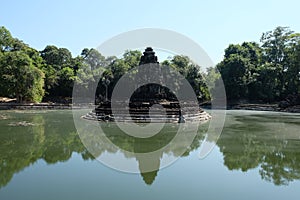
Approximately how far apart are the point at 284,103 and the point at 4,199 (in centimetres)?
3647

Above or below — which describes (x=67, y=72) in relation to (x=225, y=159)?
above

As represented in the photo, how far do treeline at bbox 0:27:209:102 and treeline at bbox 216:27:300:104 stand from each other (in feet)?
16.2

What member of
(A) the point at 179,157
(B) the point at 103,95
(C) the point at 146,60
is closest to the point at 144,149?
(A) the point at 179,157

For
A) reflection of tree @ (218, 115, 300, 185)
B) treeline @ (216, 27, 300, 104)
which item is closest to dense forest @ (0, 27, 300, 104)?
treeline @ (216, 27, 300, 104)

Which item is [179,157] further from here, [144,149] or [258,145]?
[258,145]

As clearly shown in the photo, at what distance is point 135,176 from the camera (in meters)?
7.33

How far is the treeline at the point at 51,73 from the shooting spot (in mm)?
32781

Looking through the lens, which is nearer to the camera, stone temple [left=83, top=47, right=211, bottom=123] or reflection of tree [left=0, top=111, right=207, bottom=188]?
reflection of tree [left=0, top=111, right=207, bottom=188]

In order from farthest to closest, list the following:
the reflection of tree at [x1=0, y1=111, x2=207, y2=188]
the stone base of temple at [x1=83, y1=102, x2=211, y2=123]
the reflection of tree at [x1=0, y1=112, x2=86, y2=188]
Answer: the stone base of temple at [x1=83, y1=102, x2=211, y2=123], the reflection of tree at [x1=0, y1=111, x2=207, y2=188], the reflection of tree at [x1=0, y1=112, x2=86, y2=188]

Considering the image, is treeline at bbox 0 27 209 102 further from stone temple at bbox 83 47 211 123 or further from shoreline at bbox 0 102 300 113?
stone temple at bbox 83 47 211 123

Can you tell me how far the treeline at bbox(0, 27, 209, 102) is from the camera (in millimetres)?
32781

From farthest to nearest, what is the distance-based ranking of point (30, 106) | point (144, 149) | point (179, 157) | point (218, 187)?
1. point (30, 106)
2. point (144, 149)
3. point (179, 157)
4. point (218, 187)

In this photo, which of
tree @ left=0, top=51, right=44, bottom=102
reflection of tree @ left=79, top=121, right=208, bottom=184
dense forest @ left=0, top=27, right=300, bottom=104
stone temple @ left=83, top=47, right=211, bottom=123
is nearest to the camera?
reflection of tree @ left=79, top=121, right=208, bottom=184

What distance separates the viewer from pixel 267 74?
136 feet
